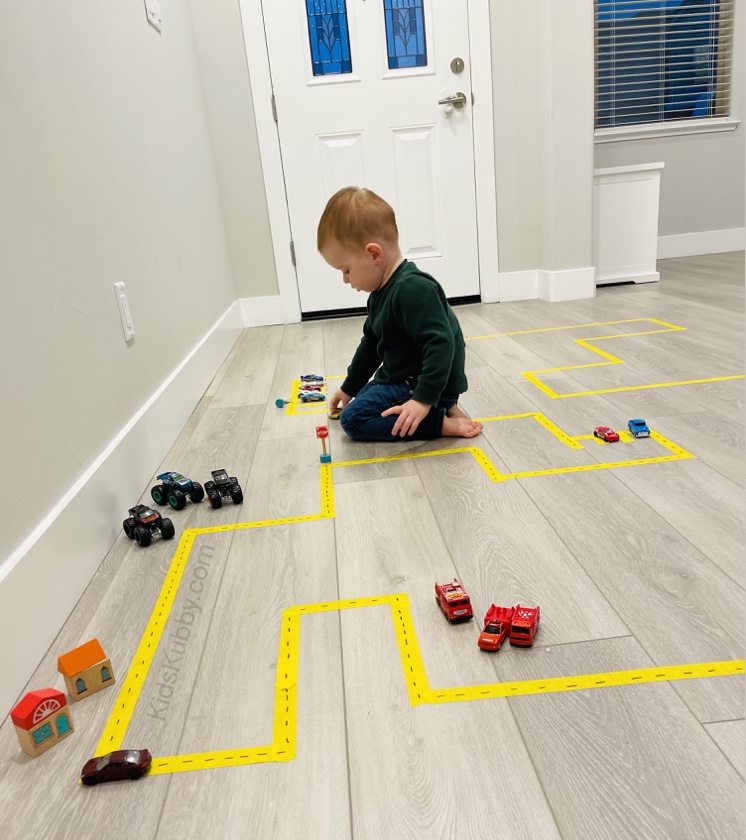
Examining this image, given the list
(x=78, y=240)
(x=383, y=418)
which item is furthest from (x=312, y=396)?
(x=78, y=240)

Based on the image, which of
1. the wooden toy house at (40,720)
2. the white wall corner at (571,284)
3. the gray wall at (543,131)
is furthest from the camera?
the white wall corner at (571,284)

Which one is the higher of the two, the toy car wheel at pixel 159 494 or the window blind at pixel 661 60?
the window blind at pixel 661 60

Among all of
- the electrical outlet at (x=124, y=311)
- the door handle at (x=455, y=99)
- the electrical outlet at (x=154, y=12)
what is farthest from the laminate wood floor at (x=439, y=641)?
the door handle at (x=455, y=99)

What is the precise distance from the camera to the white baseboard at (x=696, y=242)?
452 centimetres

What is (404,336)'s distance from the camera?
179 centimetres

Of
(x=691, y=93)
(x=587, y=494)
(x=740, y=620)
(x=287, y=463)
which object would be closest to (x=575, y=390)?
(x=587, y=494)

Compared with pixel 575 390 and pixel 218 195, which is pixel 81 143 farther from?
pixel 218 195

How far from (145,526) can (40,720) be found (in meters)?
0.53

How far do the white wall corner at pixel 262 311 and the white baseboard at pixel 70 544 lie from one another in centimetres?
164

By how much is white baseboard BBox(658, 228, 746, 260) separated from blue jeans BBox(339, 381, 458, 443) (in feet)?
11.1

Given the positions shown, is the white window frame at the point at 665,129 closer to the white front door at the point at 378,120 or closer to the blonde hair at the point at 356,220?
the white front door at the point at 378,120

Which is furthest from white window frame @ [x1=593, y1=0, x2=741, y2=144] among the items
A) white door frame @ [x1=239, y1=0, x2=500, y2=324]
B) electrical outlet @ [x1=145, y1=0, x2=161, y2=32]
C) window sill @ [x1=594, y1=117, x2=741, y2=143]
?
electrical outlet @ [x1=145, y1=0, x2=161, y2=32]

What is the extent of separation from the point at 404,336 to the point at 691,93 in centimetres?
373

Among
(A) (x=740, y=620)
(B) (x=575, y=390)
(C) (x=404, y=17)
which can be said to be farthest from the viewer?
(C) (x=404, y=17)
